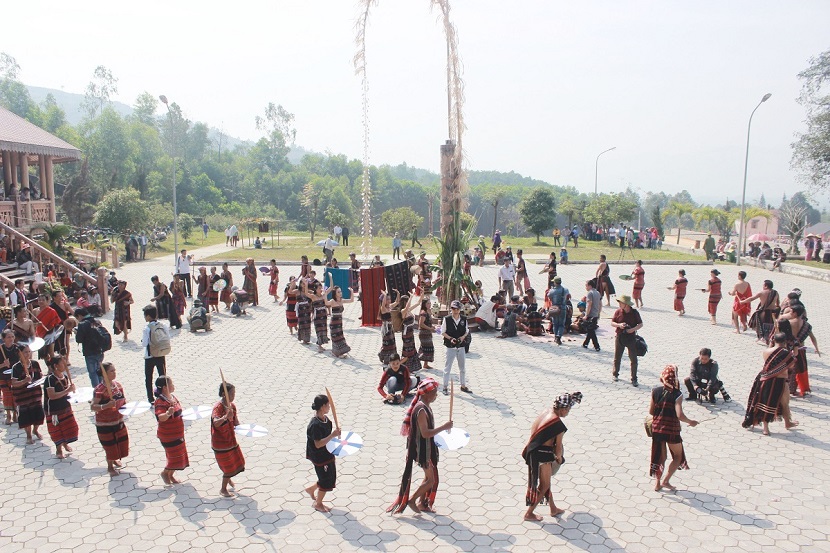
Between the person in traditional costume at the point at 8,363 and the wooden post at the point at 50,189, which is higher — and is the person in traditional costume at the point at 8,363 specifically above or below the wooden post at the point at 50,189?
below

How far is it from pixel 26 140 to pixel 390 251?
1821 cm

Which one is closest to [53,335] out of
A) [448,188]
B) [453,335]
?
[453,335]

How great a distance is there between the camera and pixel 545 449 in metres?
5.84

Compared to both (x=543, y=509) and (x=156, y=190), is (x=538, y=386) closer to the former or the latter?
(x=543, y=509)

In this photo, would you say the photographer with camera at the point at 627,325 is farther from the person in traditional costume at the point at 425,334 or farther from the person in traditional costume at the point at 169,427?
the person in traditional costume at the point at 169,427

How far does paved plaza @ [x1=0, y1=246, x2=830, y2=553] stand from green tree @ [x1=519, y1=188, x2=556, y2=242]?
95.1 ft

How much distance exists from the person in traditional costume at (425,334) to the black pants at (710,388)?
→ 4190 millimetres

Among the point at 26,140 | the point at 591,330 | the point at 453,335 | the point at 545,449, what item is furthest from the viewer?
the point at 26,140

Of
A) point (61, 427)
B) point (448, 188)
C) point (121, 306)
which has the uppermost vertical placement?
point (448, 188)

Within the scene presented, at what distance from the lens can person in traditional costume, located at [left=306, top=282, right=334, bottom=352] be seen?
12.1 m

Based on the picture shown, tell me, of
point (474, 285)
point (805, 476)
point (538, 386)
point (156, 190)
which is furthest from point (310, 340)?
point (156, 190)

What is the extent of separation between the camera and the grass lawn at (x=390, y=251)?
31.2 metres

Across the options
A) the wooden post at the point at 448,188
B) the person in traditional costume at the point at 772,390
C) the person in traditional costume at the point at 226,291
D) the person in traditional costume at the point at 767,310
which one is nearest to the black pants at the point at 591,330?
the person in traditional costume at the point at 767,310

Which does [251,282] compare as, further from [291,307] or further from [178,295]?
[291,307]
